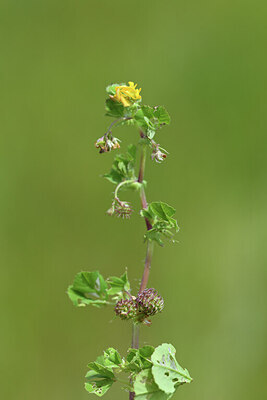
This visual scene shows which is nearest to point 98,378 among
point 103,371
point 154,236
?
point 103,371

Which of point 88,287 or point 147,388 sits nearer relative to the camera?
point 147,388

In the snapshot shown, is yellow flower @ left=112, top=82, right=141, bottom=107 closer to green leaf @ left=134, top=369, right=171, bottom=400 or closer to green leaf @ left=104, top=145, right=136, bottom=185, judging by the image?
green leaf @ left=104, top=145, right=136, bottom=185

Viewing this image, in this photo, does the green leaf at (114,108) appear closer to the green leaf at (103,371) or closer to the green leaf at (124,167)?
the green leaf at (124,167)

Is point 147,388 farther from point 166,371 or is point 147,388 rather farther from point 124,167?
point 124,167

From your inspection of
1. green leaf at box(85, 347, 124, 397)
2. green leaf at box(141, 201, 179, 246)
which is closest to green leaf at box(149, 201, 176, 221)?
green leaf at box(141, 201, 179, 246)

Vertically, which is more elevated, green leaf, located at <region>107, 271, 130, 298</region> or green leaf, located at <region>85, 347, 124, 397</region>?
green leaf, located at <region>107, 271, 130, 298</region>

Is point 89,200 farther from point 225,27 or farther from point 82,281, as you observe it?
point 82,281

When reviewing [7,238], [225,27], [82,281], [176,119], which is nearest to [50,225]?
[7,238]

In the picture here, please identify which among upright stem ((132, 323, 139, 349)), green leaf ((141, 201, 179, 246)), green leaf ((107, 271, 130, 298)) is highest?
green leaf ((141, 201, 179, 246))
